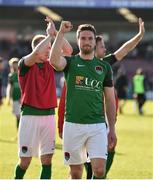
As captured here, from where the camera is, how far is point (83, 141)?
841cm

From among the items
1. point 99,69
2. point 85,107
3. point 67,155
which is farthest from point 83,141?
point 99,69

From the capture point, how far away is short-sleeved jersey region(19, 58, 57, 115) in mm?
9430

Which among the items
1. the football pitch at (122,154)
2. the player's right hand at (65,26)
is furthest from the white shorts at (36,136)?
the football pitch at (122,154)

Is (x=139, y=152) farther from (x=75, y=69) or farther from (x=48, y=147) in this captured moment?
(x=75, y=69)

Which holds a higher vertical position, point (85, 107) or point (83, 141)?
point (85, 107)

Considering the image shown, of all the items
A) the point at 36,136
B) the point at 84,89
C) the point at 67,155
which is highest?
the point at 84,89

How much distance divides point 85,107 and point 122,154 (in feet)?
24.3

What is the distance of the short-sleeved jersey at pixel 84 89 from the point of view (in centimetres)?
838

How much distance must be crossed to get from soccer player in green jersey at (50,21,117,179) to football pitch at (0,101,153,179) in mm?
3483

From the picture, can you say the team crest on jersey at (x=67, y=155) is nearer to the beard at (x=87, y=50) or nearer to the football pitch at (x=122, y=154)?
the beard at (x=87, y=50)

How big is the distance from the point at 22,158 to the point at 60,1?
3474 cm

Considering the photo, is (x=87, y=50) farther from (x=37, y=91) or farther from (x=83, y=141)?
(x=37, y=91)

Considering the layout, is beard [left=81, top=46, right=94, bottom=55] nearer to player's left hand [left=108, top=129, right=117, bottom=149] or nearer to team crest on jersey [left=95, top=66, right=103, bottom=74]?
team crest on jersey [left=95, top=66, right=103, bottom=74]

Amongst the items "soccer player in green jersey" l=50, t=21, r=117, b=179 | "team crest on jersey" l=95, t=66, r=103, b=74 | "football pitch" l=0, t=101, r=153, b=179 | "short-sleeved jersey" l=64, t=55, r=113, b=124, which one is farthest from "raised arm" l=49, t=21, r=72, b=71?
"football pitch" l=0, t=101, r=153, b=179
